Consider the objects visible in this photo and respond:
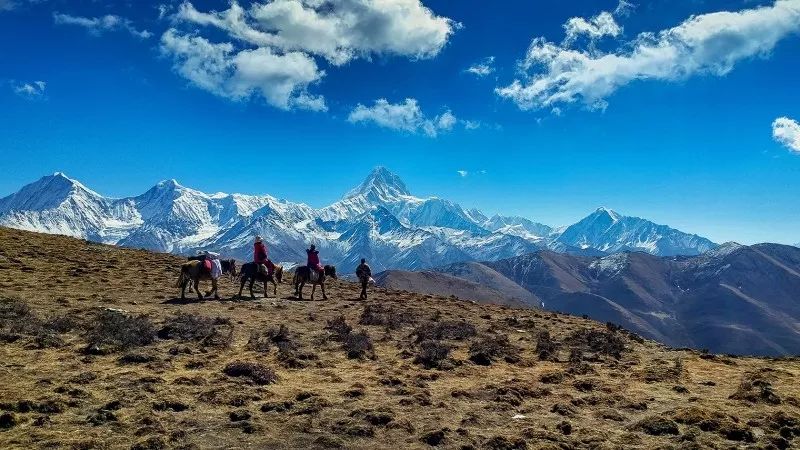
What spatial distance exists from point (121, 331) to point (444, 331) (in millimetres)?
16529

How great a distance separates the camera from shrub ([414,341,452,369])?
22875 millimetres

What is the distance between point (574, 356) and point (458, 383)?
342 inches

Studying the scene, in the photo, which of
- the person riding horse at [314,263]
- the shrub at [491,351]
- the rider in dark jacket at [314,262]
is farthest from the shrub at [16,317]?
the shrub at [491,351]

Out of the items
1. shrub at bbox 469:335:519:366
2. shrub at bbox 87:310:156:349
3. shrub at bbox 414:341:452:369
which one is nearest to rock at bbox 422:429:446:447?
shrub at bbox 414:341:452:369

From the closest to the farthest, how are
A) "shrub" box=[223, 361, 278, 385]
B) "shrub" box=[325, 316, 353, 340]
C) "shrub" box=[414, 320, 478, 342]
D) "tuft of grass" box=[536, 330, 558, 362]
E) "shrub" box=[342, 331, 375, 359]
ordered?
"shrub" box=[223, 361, 278, 385], "shrub" box=[342, 331, 375, 359], "tuft of grass" box=[536, 330, 558, 362], "shrub" box=[325, 316, 353, 340], "shrub" box=[414, 320, 478, 342]

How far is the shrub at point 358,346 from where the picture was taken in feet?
77.2

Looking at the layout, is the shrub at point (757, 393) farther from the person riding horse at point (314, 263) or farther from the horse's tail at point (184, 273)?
the horse's tail at point (184, 273)

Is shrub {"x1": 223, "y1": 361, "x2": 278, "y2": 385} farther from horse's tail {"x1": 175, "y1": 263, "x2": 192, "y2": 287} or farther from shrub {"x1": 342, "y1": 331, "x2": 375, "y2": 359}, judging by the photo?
horse's tail {"x1": 175, "y1": 263, "x2": 192, "y2": 287}

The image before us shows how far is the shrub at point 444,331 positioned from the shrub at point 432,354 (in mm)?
1982

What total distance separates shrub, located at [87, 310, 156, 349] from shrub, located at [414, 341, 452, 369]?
1218cm

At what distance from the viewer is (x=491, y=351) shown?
83.4ft

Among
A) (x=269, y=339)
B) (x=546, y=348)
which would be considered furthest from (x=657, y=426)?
(x=269, y=339)

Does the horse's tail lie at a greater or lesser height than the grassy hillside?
greater

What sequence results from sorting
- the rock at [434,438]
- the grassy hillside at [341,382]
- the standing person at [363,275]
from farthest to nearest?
the standing person at [363,275] < the grassy hillside at [341,382] < the rock at [434,438]
